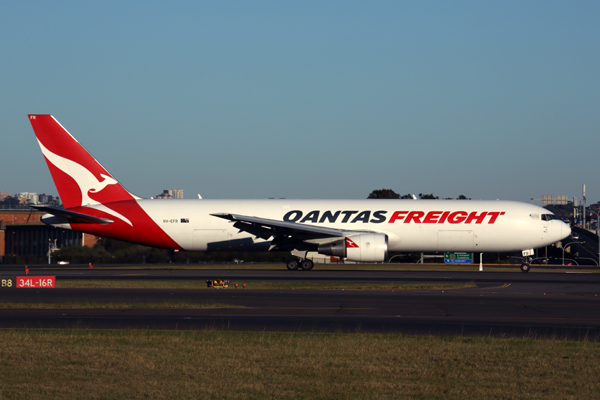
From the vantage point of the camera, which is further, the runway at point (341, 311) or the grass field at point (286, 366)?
the runway at point (341, 311)

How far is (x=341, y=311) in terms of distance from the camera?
683 inches

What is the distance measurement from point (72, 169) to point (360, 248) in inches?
720

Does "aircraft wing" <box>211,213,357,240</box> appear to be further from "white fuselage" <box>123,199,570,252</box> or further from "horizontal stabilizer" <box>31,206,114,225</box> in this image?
"horizontal stabilizer" <box>31,206,114,225</box>

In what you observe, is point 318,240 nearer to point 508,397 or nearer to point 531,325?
point 531,325

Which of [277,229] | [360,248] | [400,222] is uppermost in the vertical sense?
[400,222]

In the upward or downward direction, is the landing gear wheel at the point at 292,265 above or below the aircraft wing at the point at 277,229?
below

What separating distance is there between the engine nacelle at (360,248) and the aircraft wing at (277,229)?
0.65m

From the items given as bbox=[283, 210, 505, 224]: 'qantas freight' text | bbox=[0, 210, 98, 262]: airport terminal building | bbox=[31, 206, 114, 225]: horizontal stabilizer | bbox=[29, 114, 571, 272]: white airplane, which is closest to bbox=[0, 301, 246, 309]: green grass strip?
bbox=[31, 206, 114, 225]: horizontal stabilizer

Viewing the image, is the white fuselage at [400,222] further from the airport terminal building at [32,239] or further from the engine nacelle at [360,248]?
the airport terminal building at [32,239]

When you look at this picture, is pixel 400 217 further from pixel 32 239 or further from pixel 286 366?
pixel 32 239

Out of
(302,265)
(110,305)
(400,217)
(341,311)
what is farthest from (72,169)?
(341,311)

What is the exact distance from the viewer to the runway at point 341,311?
14289 millimetres

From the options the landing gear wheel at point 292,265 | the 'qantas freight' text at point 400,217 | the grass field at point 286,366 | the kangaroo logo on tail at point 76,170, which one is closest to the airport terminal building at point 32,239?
the kangaroo logo on tail at point 76,170

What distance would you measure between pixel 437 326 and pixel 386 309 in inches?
134
